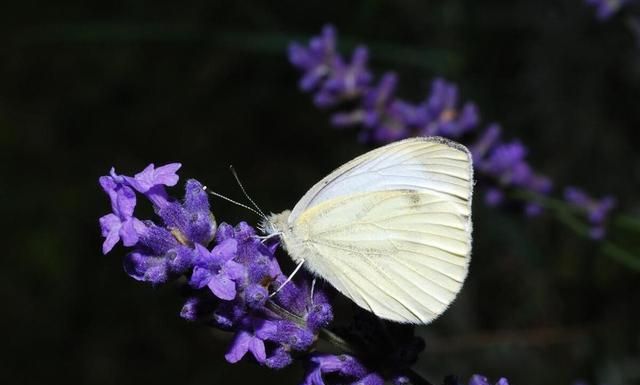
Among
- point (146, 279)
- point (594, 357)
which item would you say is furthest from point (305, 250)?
point (594, 357)

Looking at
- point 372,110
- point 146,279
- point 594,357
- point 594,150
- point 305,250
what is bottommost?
point 146,279

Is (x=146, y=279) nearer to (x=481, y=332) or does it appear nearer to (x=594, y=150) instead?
(x=481, y=332)

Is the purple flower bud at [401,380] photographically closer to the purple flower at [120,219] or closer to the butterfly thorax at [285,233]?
the butterfly thorax at [285,233]

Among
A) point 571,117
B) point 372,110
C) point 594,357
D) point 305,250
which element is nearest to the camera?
point 305,250

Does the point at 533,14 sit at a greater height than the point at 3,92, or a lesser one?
greater

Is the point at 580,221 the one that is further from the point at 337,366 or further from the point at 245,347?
the point at 245,347

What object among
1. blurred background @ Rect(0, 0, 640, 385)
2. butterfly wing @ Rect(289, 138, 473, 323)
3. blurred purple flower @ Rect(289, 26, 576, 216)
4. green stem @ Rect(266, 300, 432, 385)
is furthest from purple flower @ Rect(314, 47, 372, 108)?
green stem @ Rect(266, 300, 432, 385)
